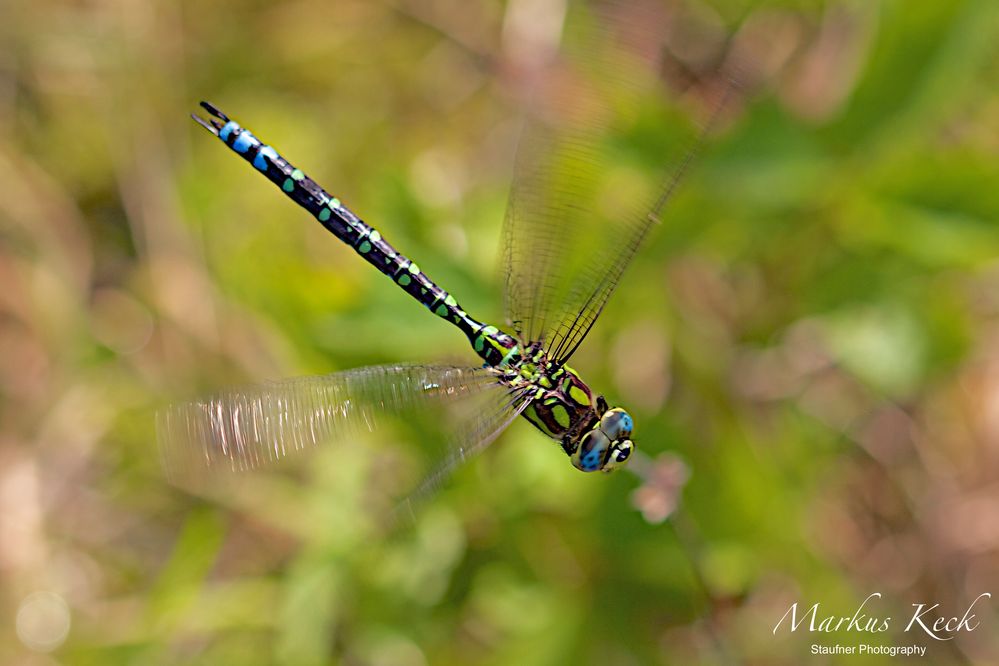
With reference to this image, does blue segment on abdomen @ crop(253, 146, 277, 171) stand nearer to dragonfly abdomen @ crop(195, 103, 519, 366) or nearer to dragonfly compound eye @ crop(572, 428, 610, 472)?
dragonfly abdomen @ crop(195, 103, 519, 366)

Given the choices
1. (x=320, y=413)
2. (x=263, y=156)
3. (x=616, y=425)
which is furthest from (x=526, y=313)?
(x=263, y=156)

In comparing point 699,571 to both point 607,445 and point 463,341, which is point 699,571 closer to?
point 607,445

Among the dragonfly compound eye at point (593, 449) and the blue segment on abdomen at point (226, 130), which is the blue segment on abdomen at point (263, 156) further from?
the dragonfly compound eye at point (593, 449)

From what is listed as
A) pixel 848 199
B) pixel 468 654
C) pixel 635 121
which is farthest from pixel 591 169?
pixel 468 654

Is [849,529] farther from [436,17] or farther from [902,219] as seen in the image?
[436,17]

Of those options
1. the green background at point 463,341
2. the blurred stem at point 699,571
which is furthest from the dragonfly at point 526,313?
the blurred stem at point 699,571

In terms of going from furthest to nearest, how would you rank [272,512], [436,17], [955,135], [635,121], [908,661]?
[436,17], [955,135], [272,512], [908,661], [635,121]
